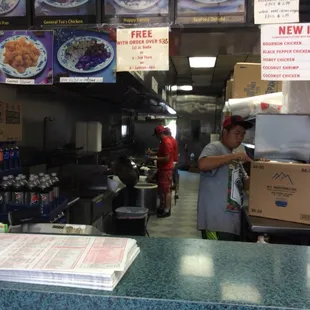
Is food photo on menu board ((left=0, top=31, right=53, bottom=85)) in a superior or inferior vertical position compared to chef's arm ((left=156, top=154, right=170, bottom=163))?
superior

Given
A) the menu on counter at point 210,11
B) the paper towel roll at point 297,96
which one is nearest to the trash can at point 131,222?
the paper towel roll at point 297,96

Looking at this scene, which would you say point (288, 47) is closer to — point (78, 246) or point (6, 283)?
point (78, 246)

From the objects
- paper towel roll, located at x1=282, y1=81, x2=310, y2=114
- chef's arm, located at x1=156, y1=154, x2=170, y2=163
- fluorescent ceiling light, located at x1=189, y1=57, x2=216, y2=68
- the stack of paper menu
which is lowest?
chef's arm, located at x1=156, y1=154, x2=170, y2=163

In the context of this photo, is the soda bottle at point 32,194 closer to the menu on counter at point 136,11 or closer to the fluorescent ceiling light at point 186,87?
the menu on counter at point 136,11

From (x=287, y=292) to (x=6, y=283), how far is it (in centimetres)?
77

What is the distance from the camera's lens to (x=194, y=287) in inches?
38.7

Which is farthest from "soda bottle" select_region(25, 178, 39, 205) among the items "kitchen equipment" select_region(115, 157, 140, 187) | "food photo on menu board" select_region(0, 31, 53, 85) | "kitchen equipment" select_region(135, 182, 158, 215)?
"kitchen equipment" select_region(135, 182, 158, 215)

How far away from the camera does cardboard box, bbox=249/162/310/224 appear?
7.73 feet

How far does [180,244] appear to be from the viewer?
1.37 meters

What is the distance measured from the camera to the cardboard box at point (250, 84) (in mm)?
2871

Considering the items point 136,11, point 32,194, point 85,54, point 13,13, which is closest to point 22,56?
point 13,13

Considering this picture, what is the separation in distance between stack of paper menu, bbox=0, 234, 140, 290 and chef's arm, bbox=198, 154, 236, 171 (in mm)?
1678

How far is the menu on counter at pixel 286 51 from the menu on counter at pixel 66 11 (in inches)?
31.2

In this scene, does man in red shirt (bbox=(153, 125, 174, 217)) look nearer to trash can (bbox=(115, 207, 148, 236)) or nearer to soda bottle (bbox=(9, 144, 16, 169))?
trash can (bbox=(115, 207, 148, 236))
